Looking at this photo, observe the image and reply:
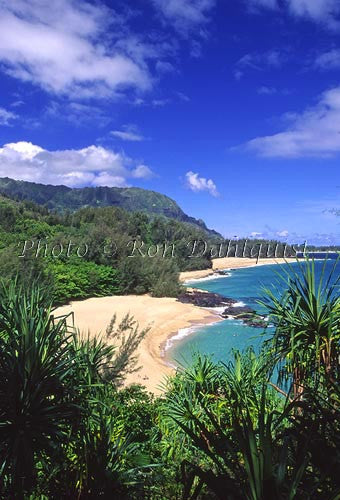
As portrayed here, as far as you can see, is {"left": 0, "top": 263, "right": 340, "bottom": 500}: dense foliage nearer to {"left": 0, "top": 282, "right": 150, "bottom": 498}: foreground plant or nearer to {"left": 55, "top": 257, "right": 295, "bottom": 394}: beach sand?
{"left": 0, "top": 282, "right": 150, "bottom": 498}: foreground plant

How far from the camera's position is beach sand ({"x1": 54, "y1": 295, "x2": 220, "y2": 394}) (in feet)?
60.8

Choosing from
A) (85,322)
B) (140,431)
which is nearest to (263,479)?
(140,431)

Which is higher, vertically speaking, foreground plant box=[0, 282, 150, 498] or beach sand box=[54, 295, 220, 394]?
foreground plant box=[0, 282, 150, 498]

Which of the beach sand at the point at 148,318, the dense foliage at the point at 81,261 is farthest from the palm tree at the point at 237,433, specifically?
the dense foliage at the point at 81,261

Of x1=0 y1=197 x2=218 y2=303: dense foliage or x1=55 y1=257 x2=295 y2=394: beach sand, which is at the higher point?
x1=0 y1=197 x2=218 y2=303: dense foliage

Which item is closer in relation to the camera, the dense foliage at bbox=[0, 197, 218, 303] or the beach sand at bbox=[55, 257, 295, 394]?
the beach sand at bbox=[55, 257, 295, 394]

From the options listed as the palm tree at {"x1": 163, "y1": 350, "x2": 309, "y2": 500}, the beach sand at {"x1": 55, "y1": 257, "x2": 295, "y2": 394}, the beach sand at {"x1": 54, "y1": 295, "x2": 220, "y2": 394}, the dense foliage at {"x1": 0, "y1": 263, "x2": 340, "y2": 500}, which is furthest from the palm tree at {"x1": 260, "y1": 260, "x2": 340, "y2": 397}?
the beach sand at {"x1": 54, "y1": 295, "x2": 220, "y2": 394}

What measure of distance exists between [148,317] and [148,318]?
31 centimetres

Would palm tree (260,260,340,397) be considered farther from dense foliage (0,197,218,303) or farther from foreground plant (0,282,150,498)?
dense foliage (0,197,218,303)

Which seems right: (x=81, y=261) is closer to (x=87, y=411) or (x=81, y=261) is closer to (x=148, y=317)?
(x=148, y=317)

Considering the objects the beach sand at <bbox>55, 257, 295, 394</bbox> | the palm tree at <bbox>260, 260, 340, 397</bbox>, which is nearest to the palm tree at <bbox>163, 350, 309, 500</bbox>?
the palm tree at <bbox>260, 260, 340, 397</bbox>

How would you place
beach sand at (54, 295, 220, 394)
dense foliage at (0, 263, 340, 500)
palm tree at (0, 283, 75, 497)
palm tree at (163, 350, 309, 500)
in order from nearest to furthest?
palm tree at (163, 350, 309, 500) < dense foliage at (0, 263, 340, 500) < palm tree at (0, 283, 75, 497) < beach sand at (54, 295, 220, 394)

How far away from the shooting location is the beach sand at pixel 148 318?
17875mm

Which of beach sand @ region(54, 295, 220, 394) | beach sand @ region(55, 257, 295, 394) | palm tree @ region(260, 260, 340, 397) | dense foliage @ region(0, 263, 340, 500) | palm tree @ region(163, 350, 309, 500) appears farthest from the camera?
beach sand @ region(54, 295, 220, 394)
